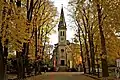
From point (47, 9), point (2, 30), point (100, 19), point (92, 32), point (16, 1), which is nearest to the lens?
point (2, 30)

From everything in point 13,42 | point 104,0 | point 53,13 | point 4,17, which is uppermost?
point 53,13

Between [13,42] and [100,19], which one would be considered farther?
[100,19]

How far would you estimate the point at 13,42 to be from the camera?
2458 centimetres

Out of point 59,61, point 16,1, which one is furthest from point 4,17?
point 59,61

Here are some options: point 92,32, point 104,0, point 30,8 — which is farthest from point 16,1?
point 92,32

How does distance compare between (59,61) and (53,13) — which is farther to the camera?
(59,61)

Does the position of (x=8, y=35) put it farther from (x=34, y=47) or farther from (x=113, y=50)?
(x=34, y=47)

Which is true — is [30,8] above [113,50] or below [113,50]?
above

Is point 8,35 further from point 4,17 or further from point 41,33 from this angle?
point 41,33

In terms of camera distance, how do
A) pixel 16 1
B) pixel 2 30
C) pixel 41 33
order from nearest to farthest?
pixel 2 30 < pixel 16 1 < pixel 41 33

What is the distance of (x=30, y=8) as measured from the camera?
3275 cm

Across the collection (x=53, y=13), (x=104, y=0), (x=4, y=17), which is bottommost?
(x=4, y=17)

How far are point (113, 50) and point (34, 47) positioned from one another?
21954mm

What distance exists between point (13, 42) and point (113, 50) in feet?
54.6
